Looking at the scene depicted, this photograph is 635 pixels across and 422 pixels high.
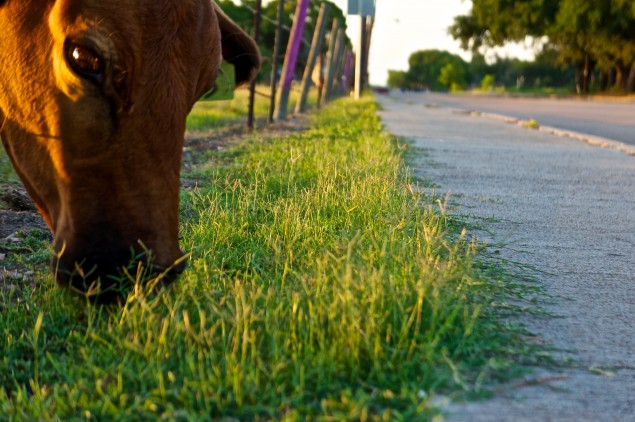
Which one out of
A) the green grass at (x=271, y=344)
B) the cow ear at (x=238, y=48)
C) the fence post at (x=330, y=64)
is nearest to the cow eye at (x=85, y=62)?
the green grass at (x=271, y=344)

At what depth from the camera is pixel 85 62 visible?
265cm

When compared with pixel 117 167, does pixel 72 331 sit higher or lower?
lower

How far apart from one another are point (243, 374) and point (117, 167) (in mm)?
844

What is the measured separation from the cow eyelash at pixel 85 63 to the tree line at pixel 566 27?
46233mm

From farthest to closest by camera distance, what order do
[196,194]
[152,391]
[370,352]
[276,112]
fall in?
1. [276,112]
2. [196,194]
3. [370,352]
4. [152,391]

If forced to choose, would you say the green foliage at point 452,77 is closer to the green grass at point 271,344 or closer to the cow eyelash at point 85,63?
the green grass at point 271,344

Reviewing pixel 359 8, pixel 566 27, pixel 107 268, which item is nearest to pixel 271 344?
pixel 107 268

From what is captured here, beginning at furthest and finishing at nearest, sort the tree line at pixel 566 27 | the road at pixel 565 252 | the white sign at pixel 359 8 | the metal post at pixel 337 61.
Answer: the tree line at pixel 566 27, the metal post at pixel 337 61, the white sign at pixel 359 8, the road at pixel 565 252

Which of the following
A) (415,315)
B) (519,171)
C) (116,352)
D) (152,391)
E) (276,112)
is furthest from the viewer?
(276,112)

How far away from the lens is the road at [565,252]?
2258 mm

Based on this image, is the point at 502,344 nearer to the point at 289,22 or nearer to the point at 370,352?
the point at 370,352

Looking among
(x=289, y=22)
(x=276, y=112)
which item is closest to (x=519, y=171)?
(x=276, y=112)

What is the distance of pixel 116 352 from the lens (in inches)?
97.9

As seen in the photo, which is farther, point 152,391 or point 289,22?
point 289,22
